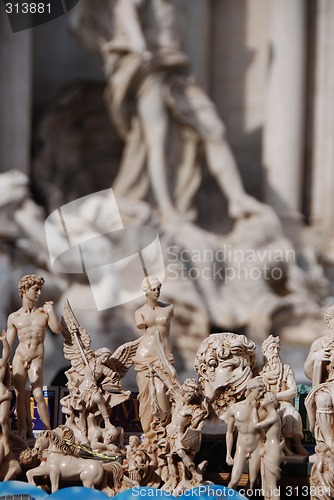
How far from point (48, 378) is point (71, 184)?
3.54 metres

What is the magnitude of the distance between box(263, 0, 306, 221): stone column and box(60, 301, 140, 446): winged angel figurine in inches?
269

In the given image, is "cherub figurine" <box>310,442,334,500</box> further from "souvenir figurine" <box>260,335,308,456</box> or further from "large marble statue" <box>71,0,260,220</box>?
"large marble statue" <box>71,0,260,220</box>

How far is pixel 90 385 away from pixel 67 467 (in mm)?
719

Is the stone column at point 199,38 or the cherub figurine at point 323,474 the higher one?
the cherub figurine at point 323,474

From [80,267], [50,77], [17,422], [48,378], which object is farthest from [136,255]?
[17,422]

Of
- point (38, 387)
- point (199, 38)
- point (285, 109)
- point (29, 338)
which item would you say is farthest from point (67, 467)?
point (199, 38)

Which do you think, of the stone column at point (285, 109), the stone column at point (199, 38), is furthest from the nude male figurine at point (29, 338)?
the stone column at point (199, 38)

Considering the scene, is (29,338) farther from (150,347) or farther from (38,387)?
(150,347)

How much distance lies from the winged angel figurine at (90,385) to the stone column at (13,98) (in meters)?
5.46

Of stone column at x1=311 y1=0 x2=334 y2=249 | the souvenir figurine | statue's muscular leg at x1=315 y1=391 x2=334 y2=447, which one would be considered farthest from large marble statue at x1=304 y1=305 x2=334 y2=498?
stone column at x1=311 y1=0 x2=334 y2=249

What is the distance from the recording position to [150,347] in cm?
980

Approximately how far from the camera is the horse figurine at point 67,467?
901 cm

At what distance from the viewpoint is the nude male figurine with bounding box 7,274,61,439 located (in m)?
9.75

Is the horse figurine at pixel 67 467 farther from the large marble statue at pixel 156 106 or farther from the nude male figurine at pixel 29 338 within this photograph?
the large marble statue at pixel 156 106
